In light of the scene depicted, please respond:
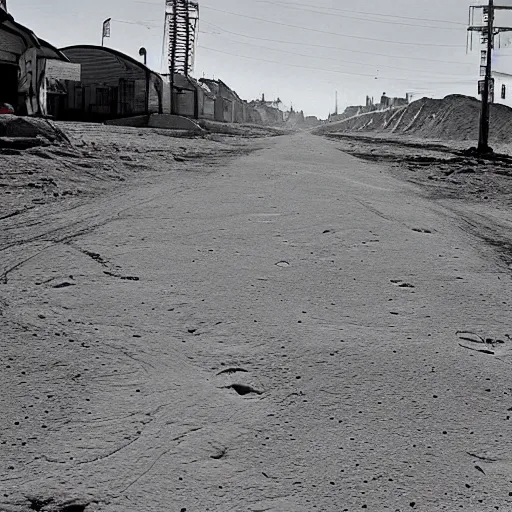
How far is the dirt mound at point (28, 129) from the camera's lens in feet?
36.1

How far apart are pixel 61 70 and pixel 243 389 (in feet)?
72.0

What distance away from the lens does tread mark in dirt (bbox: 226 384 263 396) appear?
3500 millimetres

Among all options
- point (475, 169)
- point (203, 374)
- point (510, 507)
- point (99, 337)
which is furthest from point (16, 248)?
point (475, 169)

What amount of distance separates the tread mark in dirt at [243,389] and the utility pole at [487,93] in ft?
64.9

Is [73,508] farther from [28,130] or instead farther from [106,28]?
[106,28]

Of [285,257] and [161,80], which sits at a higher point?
[161,80]

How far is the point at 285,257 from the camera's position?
5.75 metres

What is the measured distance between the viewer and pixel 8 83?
1783 centimetres

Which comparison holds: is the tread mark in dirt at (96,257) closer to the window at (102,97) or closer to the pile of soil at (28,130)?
the pile of soil at (28,130)

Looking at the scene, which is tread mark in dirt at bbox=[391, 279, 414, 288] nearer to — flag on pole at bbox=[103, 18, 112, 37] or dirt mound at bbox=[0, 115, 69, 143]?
dirt mound at bbox=[0, 115, 69, 143]

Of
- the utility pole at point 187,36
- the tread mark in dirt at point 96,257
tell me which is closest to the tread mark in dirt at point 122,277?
the tread mark in dirt at point 96,257


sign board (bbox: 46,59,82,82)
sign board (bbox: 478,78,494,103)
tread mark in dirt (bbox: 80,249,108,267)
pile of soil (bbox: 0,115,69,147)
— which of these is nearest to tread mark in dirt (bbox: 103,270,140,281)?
tread mark in dirt (bbox: 80,249,108,267)

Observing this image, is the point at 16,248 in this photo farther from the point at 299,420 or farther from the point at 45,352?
the point at 299,420

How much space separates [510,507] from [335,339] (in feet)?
5.45
